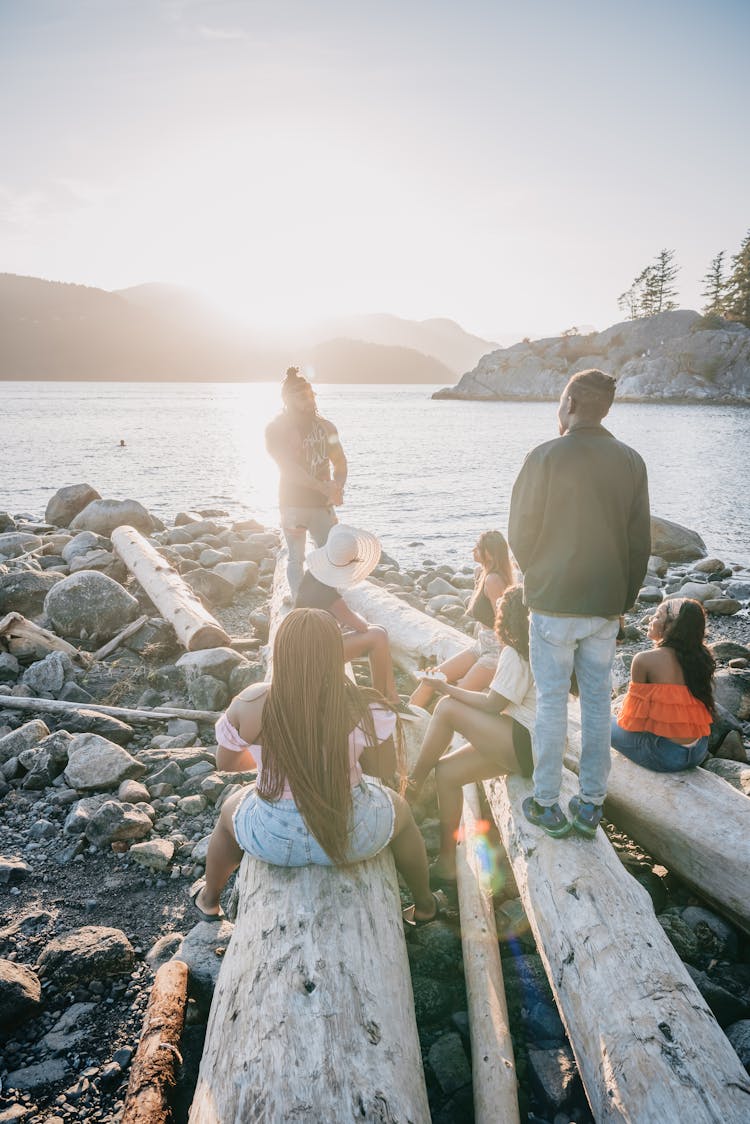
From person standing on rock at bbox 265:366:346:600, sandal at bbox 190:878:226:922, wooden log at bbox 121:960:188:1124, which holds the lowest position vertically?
sandal at bbox 190:878:226:922

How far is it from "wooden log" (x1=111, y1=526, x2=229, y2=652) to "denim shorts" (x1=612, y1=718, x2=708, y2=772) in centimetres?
485

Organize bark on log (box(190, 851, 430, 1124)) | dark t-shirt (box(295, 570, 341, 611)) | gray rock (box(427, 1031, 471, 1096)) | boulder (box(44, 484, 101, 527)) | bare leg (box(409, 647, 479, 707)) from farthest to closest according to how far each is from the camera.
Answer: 1. boulder (box(44, 484, 101, 527))
2. dark t-shirt (box(295, 570, 341, 611))
3. bare leg (box(409, 647, 479, 707))
4. gray rock (box(427, 1031, 471, 1096))
5. bark on log (box(190, 851, 430, 1124))

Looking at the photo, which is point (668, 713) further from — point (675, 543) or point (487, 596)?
point (675, 543)

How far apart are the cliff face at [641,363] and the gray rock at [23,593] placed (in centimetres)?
7736

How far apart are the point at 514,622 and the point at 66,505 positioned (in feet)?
45.9

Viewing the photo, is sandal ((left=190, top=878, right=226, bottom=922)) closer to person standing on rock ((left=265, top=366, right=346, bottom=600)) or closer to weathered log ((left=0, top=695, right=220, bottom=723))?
weathered log ((left=0, top=695, right=220, bottom=723))

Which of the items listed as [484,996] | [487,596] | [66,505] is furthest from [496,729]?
[66,505]

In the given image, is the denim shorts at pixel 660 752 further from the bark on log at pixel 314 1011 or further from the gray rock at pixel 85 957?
the gray rock at pixel 85 957


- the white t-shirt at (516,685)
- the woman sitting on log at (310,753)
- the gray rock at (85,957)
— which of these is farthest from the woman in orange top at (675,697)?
the gray rock at (85,957)

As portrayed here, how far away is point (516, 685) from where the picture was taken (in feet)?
13.7

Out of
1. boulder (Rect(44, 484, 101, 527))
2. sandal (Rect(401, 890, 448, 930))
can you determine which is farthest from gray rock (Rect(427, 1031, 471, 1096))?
boulder (Rect(44, 484, 101, 527))

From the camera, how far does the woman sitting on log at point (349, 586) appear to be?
18.9 ft

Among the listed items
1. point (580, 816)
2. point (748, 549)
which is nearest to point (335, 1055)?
point (580, 816)

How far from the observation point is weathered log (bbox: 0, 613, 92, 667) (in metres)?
7.14
